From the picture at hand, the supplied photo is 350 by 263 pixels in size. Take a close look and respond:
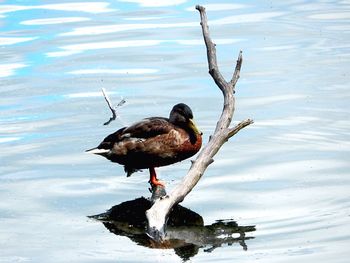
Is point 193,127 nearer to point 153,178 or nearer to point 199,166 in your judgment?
point 153,178

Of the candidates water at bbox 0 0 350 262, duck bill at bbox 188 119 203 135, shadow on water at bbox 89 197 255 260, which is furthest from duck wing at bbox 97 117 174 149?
shadow on water at bbox 89 197 255 260

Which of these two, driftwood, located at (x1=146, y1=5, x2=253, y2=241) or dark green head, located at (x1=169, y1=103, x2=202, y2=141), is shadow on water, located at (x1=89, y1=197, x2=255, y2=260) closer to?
driftwood, located at (x1=146, y1=5, x2=253, y2=241)

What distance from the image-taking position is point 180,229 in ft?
33.7

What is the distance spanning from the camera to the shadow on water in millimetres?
9727

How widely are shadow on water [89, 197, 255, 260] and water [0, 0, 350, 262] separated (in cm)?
11

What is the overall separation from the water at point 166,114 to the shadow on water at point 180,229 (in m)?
0.11

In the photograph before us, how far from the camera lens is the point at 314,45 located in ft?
59.9

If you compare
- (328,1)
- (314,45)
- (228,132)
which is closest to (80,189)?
(228,132)

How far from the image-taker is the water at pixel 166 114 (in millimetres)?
10078

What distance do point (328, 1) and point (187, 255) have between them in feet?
45.4

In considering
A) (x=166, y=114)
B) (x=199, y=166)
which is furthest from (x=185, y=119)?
(x=166, y=114)

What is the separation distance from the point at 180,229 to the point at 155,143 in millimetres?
1426

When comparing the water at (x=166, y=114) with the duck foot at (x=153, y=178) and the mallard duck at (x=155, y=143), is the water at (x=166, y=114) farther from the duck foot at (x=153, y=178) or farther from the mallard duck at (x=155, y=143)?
the mallard duck at (x=155, y=143)

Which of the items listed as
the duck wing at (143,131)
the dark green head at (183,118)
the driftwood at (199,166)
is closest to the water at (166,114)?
the driftwood at (199,166)
